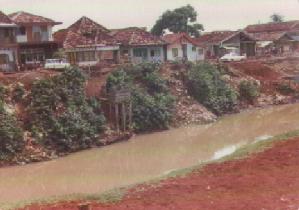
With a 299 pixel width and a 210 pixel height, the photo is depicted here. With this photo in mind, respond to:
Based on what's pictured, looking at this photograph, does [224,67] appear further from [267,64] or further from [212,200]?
[212,200]

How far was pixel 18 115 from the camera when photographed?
120 feet

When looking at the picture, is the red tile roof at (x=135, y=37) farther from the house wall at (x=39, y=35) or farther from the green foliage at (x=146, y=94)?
the green foliage at (x=146, y=94)

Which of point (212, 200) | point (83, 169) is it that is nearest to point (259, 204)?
point (212, 200)

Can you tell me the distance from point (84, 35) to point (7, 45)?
346 inches

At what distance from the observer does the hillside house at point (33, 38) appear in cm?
5367

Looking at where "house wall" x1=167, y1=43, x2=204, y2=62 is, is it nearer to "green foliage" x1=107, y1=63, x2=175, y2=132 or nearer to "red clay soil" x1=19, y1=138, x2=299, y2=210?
"green foliage" x1=107, y1=63, x2=175, y2=132

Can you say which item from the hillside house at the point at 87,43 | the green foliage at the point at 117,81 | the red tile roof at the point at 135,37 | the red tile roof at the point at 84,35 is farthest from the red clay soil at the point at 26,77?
the red tile roof at the point at 135,37

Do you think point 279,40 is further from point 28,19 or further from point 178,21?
point 28,19

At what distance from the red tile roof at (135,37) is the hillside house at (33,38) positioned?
7978mm

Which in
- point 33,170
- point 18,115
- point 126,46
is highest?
point 126,46

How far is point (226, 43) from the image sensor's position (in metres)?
75.6

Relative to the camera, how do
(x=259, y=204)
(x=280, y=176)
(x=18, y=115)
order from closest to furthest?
(x=259, y=204) < (x=280, y=176) < (x=18, y=115)

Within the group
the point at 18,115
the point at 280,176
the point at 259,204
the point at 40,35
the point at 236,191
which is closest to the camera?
the point at 259,204

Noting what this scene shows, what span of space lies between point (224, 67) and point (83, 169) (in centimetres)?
2811
